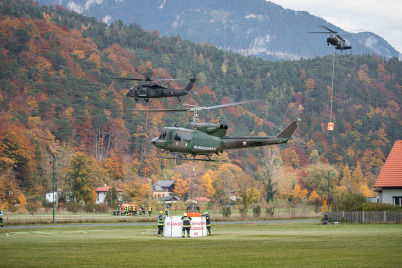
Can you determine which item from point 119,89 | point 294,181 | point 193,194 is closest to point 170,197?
point 193,194

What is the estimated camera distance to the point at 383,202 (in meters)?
65.4

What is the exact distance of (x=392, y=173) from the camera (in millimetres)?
65312

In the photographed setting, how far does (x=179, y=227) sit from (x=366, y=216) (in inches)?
960

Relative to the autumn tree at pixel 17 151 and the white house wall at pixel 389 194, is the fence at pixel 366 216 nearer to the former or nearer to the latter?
the white house wall at pixel 389 194

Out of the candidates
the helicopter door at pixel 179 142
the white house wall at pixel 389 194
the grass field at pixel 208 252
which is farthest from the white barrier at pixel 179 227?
the white house wall at pixel 389 194

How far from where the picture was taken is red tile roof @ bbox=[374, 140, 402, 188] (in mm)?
64294

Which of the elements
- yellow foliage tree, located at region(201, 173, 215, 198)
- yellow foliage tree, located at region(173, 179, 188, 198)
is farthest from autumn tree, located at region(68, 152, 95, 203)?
yellow foliage tree, located at region(201, 173, 215, 198)

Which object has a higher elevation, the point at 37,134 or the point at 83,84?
the point at 83,84

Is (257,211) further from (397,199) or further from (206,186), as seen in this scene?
(206,186)

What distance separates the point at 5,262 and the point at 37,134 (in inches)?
5167

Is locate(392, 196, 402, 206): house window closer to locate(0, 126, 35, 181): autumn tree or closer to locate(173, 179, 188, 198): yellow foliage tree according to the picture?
locate(173, 179, 188, 198): yellow foliage tree

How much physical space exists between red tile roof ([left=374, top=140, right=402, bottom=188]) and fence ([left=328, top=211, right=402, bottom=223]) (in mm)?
5561

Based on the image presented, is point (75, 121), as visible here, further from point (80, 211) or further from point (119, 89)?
point (80, 211)

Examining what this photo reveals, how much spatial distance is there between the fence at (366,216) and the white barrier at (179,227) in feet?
69.0
